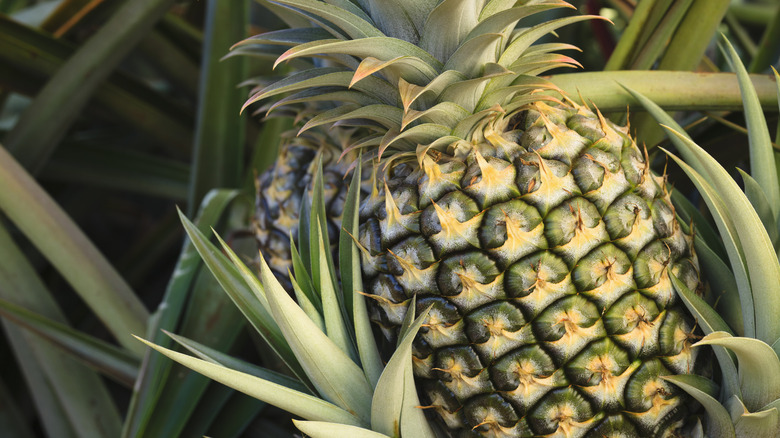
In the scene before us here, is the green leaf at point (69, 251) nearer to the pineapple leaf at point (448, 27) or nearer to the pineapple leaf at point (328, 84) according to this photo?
Answer: the pineapple leaf at point (328, 84)

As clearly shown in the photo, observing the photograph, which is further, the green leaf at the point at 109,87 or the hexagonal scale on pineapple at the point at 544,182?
the green leaf at the point at 109,87

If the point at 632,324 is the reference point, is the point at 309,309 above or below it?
below

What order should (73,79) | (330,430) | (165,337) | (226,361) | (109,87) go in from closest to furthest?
1. (330,430)
2. (226,361)
3. (165,337)
4. (73,79)
5. (109,87)

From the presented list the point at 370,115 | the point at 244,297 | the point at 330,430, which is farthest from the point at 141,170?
the point at 330,430

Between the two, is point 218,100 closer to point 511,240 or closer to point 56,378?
point 56,378

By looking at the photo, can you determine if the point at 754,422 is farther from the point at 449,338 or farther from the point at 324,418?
the point at 324,418

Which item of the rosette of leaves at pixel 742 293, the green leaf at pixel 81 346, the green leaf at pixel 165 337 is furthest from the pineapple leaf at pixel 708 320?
the green leaf at pixel 81 346
